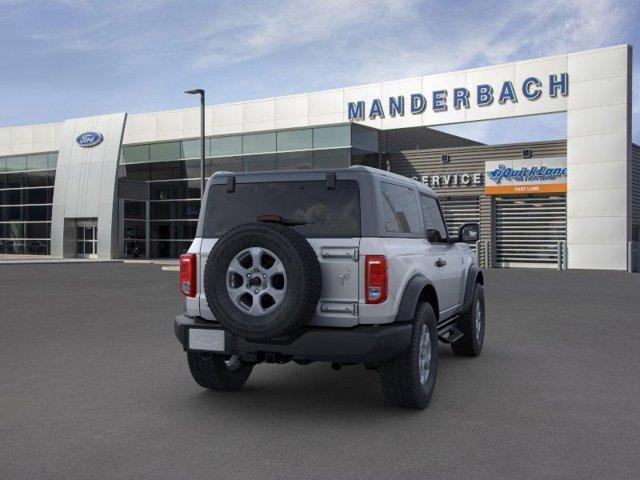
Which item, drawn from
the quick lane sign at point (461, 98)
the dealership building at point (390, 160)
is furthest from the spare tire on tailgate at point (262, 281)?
the quick lane sign at point (461, 98)

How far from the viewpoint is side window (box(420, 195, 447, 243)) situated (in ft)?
21.0

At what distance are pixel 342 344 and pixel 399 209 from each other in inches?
57.9

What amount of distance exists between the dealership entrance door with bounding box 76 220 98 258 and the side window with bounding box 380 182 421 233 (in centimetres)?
3410

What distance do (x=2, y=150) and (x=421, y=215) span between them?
43110 millimetres

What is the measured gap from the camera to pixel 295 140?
31.6m

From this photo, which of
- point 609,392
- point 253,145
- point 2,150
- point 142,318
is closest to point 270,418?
point 609,392

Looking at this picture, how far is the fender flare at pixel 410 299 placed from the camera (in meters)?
5.10

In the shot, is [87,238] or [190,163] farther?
[87,238]

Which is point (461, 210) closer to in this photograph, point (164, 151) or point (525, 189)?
point (525, 189)

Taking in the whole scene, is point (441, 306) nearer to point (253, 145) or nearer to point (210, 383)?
point (210, 383)

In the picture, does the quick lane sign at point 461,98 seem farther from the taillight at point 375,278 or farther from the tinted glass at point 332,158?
the taillight at point 375,278

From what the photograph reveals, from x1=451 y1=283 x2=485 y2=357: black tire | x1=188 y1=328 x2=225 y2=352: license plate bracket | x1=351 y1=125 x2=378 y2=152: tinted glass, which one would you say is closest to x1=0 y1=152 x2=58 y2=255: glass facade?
x1=351 y1=125 x2=378 y2=152: tinted glass

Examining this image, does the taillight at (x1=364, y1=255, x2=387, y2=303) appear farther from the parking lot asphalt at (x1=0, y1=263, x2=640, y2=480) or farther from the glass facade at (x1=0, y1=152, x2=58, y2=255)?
the glass facade at (x1=0, y1=152, x2=58, y2=255)

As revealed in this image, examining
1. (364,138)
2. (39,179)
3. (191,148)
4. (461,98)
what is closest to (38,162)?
(39,179)
